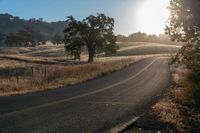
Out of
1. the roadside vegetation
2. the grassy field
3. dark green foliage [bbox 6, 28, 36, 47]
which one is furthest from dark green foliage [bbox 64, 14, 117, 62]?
dark green foliage [bbox 6, 28, 36, 47]

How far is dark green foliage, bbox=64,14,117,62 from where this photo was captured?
256 feet

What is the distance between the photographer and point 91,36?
7825 cm

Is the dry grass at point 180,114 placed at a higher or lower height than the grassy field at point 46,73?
higher

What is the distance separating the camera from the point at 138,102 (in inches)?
717

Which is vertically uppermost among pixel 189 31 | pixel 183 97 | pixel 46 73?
pixel 189 31

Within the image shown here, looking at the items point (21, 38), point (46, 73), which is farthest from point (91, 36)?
point (21, 38)

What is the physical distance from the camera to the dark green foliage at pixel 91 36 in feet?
256

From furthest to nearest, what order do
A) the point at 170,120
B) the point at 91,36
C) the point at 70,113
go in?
the point at 91,36
the point at 70,113
the point at 170,120

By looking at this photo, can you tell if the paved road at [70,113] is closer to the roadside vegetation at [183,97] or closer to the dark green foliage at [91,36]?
the roadside vegetation at [183,97]

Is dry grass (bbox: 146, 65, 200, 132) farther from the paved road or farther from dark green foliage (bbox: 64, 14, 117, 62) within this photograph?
dark green foliage (bbox: 64, 14, 117, 62)

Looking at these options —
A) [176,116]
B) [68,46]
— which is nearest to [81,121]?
[176,116]

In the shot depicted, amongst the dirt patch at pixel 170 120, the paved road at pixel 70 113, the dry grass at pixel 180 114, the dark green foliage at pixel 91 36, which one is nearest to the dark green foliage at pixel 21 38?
the dark green foliage at pixel 91 36

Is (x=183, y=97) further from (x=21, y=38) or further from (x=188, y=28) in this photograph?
(x=21, y=38)

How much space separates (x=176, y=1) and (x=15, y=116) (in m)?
8.67
